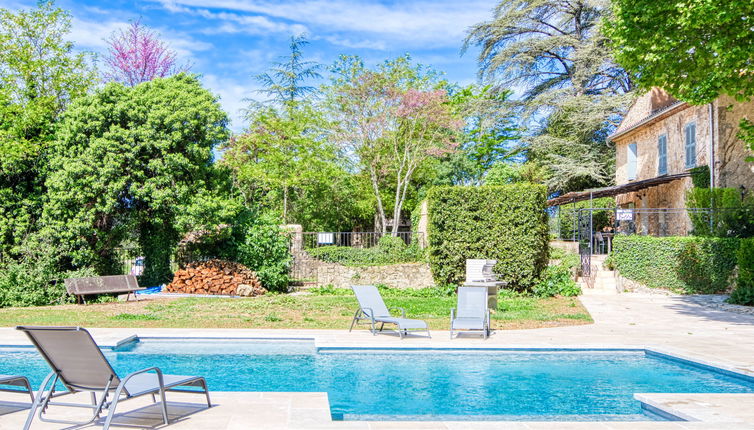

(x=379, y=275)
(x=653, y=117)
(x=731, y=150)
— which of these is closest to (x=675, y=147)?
(x=653, y=117)

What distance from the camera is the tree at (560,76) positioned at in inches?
1203

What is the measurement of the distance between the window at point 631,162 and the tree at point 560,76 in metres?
4.00

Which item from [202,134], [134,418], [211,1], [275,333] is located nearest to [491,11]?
[211,1]

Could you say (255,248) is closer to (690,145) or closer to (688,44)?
(688,44)

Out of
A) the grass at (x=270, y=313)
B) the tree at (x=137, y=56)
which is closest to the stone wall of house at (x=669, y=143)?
the grass at (x=270, y=313)

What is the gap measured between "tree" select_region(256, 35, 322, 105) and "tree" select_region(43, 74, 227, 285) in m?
17.3

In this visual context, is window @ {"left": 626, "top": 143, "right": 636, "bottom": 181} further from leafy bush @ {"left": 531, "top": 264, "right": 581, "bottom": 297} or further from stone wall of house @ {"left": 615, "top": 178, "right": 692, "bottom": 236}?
leafy bush @ {"left": 531, "top": 264, "right": 581, "bottom": 297}

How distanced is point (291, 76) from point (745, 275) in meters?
26.7

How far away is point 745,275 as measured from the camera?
15.6 meters

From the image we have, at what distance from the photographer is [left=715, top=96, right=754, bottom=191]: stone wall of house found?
18812 millimetres

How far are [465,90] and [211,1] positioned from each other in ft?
64.7

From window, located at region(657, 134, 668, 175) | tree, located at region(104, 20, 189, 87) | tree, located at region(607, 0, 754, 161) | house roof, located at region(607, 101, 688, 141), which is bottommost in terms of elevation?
window, located at region(657, 134, 668, 175)

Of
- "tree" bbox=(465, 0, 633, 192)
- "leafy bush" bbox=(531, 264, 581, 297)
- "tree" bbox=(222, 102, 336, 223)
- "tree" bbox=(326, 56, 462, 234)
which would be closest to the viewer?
"leafy bush" bbox=(531, 264, 581, 297)

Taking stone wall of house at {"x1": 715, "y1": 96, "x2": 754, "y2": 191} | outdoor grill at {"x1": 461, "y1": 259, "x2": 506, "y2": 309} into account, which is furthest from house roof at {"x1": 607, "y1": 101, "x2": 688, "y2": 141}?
outdoor grill at {"x1": 461, "y1": 259, "x2": 506, "y2": 309}
